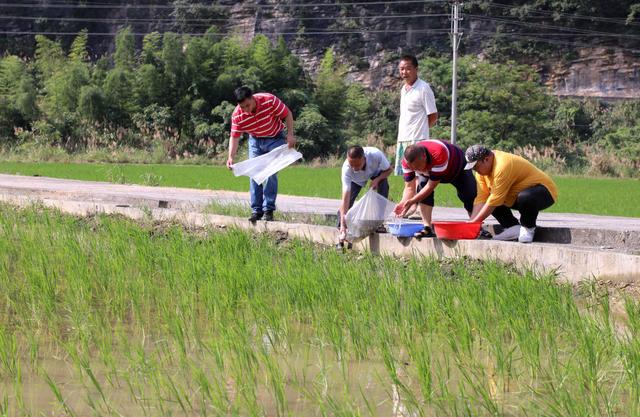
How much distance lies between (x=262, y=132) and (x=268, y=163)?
0.35 metres

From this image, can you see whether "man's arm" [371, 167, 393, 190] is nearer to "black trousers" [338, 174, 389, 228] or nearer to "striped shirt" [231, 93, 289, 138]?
"black trousers" [338, 174, 389, 228]

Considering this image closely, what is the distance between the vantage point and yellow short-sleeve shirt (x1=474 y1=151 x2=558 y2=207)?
22.5 ft

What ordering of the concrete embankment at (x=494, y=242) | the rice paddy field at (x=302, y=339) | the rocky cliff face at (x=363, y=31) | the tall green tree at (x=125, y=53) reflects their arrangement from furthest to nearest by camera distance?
the rocky cliff face at (x=363, y=31)
the tall green tree at (x=125, y=53)
the concrete embankment at (x=494, y=242)
the rice paddy field at (x=302, y=339)

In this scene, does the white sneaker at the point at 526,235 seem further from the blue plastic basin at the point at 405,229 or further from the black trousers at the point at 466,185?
the blue plastic basin at the point at 405,229

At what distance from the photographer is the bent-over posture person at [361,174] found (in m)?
7.42

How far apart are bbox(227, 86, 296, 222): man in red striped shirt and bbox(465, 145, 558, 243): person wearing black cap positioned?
6.84ft

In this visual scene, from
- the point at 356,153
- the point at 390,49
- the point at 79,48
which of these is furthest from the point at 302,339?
the point at 390,49

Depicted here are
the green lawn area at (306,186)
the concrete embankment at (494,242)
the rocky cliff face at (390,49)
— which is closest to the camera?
the concrete embankment at (494,242)

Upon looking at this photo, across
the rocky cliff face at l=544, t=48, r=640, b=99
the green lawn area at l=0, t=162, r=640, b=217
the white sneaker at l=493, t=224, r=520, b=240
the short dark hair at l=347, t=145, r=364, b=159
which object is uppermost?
the short dark hair at l=347, t=145, r=364, b=159

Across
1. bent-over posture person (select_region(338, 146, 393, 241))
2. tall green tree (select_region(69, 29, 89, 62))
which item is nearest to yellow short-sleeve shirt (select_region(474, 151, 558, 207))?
bent-over posture person (select_region(338, 146, 393, 241))

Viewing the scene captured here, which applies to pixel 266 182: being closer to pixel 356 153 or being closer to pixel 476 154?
pixel 356 153

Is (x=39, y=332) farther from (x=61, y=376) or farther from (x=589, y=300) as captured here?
(x=589, y=300)

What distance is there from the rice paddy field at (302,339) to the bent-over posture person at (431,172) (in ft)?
2.16

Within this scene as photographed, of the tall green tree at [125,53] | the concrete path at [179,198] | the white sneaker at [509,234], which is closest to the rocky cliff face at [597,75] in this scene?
the tall green tree at [125,53]
